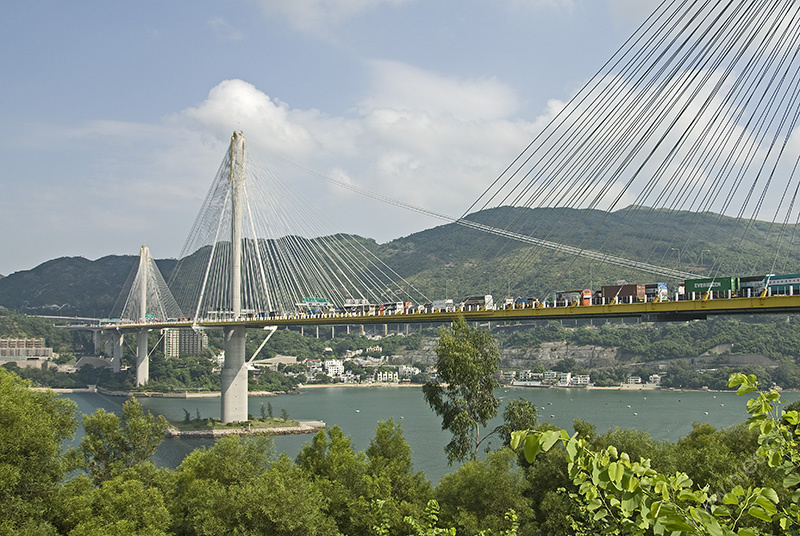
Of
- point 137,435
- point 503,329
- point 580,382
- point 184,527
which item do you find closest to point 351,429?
point 137,435

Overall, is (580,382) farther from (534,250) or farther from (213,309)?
(213,309)

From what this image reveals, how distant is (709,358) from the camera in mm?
59312

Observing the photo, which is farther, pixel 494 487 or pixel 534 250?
pixel 534 250

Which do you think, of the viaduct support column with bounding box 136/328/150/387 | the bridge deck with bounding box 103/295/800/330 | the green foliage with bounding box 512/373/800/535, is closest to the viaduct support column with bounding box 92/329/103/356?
the viaduct support column with bounding box 136/328/150/387

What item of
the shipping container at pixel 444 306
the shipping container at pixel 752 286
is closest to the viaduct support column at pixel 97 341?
the shipping container at pixel 444 306

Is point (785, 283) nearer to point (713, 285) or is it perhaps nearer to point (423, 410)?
point (713, 285)

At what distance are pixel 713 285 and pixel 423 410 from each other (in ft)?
96.8

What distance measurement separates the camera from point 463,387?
13.9 metres

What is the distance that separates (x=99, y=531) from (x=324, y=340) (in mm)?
75973

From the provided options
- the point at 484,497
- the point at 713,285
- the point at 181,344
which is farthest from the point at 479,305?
the point at 181,344

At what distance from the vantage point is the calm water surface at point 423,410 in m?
28.0

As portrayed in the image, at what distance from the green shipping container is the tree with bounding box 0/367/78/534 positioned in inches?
476

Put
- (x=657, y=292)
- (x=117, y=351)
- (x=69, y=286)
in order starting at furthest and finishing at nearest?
(x=69, y=286), (x=117, y=351), (x=657, y=292)

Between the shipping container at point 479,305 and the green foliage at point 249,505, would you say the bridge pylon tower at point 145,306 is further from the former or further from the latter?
the green foliage at point 249,505
